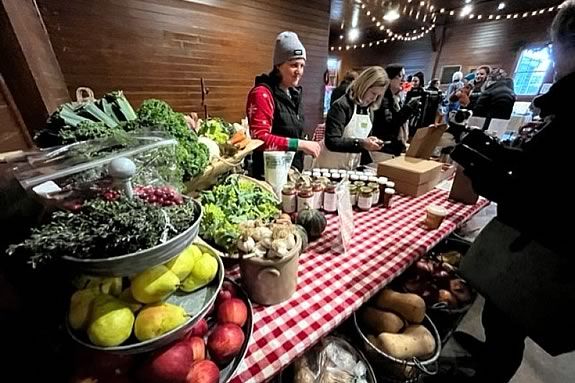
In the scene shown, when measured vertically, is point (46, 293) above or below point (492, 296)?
above

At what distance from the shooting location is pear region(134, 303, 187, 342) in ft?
1.52

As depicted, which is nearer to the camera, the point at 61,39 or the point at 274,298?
the point at 274,298

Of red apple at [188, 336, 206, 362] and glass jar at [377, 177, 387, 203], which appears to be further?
glass jar at [377, 177, 387, 203]

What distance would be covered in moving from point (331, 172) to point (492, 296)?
86 cm

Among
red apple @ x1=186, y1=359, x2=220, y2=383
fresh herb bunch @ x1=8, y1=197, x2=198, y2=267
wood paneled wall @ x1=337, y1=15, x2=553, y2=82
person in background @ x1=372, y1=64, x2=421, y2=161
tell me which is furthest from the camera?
wood paneled wall @ x1=337, y1=15, x2=553, y2=82

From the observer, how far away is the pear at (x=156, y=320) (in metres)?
0.46

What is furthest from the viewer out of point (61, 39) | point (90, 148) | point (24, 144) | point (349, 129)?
point (61, 39)

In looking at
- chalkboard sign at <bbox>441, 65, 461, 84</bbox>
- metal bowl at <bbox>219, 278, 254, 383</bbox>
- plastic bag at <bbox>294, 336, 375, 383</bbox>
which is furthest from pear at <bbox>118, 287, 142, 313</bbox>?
chalkboard sign at <bbox>441, 65, 461, 84</bbox>

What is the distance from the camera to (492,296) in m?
Result: 0.98

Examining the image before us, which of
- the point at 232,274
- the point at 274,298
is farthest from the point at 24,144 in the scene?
the point at 274,298

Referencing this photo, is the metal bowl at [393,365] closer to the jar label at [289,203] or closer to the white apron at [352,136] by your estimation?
the jar label at [289,203]

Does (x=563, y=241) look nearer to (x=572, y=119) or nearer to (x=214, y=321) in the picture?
(x=572, y=119)

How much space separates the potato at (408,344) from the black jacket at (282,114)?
1.08 m

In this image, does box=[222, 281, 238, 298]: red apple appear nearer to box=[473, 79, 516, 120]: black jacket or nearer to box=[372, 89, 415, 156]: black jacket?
box=[372, 89, 415, 156]: black jacket
